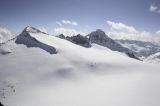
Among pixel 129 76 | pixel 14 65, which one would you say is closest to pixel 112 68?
pixel 129 76

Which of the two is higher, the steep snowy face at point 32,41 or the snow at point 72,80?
the steep snowy face at point 32,41

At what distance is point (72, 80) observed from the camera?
55.8 meters

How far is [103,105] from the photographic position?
1576 inches

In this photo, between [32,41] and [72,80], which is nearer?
[72,80]

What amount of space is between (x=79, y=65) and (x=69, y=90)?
659 inches

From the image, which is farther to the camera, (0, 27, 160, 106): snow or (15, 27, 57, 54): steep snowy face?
(15, 27, 57, 54): steep snowy face

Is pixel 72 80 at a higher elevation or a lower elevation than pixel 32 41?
lower

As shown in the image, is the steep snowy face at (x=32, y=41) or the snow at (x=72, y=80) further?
the steep snowy face at (x=32, y=41)

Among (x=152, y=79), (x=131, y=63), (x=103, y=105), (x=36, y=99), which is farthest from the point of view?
(x=131, y=63)

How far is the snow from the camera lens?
43.1 m

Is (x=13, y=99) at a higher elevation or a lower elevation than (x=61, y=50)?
lower

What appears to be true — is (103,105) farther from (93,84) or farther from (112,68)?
(112,68)

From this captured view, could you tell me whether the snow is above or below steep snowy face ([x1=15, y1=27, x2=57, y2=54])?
below

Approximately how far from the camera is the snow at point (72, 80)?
4310 cm
